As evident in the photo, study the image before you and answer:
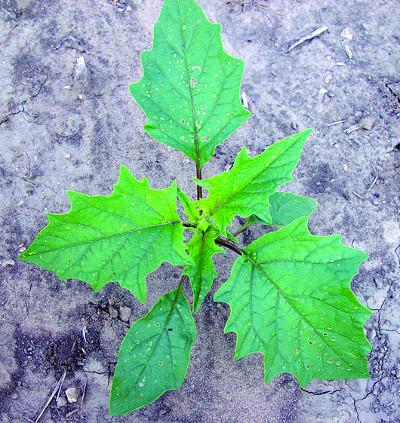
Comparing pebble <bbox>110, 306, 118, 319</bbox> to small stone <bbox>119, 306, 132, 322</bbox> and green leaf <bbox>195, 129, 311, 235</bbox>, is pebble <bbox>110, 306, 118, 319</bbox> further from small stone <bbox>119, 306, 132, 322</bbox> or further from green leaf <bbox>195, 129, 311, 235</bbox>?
green leaf <bbox>195, 129, 311, 235</bbox>

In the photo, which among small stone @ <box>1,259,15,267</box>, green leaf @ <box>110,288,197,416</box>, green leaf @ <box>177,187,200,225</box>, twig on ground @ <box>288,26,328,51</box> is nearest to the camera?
green leaf @ <box>110,288,197,416</box>

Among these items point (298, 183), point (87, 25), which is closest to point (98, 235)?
point (298, 183)

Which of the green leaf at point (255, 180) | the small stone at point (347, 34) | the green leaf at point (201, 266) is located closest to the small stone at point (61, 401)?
the green leaf at point (201, 266)

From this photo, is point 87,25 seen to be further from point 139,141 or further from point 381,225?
point 381,225

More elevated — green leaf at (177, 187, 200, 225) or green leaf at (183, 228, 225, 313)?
green leaf at (177, 187, 200, 225)

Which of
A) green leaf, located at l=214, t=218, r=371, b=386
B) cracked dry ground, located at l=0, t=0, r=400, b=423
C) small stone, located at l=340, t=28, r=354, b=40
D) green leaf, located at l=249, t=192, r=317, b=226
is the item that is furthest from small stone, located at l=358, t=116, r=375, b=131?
green leaf, located at l=214, t=218, r=371, b=386

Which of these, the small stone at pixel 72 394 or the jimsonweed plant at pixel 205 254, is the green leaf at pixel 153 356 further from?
the small stone at pixel 72 394

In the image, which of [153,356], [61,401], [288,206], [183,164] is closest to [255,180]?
[288,206]

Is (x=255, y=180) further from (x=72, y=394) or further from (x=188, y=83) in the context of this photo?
(x=72, y=394)
